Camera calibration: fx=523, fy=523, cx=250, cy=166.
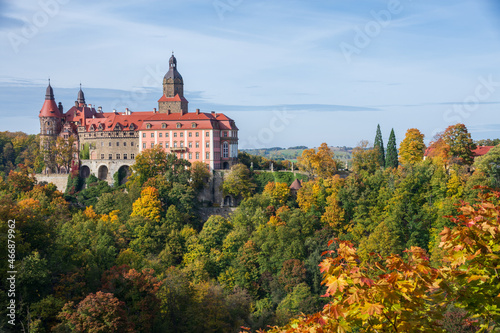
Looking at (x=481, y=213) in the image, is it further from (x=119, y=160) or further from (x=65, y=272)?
(x=119, y=160)

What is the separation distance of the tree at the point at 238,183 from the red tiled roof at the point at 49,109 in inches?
889

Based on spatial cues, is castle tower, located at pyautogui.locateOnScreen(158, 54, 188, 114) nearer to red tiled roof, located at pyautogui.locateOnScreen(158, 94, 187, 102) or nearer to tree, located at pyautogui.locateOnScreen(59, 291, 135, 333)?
red tiled roof, located at pyautogui.locateOnScreen(158, 94, 187, 102)

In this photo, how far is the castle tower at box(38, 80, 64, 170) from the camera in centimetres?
5838

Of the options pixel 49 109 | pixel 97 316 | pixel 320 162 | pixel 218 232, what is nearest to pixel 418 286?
pixel 97 316

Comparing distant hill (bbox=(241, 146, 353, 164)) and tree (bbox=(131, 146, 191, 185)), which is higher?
distant hill (bbox=(241, 146, 353, 164))

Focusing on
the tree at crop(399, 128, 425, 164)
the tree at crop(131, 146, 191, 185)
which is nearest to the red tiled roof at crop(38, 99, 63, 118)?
the tree at crop(131, 146, 191, 185)

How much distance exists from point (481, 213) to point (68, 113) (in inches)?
2309

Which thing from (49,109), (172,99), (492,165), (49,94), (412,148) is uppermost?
(49,94)

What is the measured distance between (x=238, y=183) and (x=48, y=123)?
24.0 meters

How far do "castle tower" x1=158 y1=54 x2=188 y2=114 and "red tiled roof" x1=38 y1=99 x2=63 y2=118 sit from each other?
1233 cm

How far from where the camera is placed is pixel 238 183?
5044 cm

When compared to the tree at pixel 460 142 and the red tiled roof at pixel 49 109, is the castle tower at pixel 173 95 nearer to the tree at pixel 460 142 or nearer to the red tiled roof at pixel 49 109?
the red tiled roof at pixel 49 109

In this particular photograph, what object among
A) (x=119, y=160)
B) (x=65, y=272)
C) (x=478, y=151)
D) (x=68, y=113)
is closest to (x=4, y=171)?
(x=68, y=113)

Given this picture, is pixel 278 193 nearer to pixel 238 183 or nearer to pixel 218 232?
pixel 238 183
